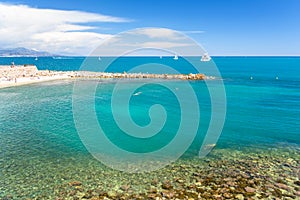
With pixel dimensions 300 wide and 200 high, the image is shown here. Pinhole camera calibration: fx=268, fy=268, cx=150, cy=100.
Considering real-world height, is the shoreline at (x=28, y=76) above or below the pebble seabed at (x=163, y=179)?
above

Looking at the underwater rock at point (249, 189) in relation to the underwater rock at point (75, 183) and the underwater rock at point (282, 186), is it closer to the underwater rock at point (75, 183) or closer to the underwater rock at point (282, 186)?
the underwater rock at point (282, 186)

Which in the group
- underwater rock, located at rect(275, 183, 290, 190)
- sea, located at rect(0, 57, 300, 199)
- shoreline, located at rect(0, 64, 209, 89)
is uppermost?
shoreline, located at rect(0, 64, 209, 89)

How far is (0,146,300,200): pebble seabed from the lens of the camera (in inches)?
663

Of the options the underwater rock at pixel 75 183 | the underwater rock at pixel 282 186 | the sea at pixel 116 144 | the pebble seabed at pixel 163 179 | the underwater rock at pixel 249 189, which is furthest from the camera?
the sea at pixel 116 144

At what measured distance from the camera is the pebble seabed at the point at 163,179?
55.2ft

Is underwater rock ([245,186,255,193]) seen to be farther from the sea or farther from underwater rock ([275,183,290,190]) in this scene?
the sea

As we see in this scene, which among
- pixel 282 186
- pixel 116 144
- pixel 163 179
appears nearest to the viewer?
pixel 282 186

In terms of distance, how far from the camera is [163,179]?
18922mm

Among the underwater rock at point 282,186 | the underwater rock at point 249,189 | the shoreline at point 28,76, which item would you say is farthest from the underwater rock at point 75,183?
the shoreline at point 28,76

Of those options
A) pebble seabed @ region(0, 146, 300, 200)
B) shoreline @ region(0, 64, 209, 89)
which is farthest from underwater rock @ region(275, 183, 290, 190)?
shoreline @ region(0, 64, 209, 89)

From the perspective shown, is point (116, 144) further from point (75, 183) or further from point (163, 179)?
point (163, 179)

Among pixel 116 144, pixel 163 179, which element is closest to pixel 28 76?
pixel 116 144

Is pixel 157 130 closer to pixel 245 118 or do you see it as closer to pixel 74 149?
pixel 74 149

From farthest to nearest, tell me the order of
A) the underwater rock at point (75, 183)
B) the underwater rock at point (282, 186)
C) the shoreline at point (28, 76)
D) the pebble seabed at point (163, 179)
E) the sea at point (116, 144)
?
the shoreline at point (28, 76)
the sea at point (116, 144)
the underwater rock at point (75, 183)
the underwater rock at point (282, 186)
the pebble seabed at point (163, 179)
